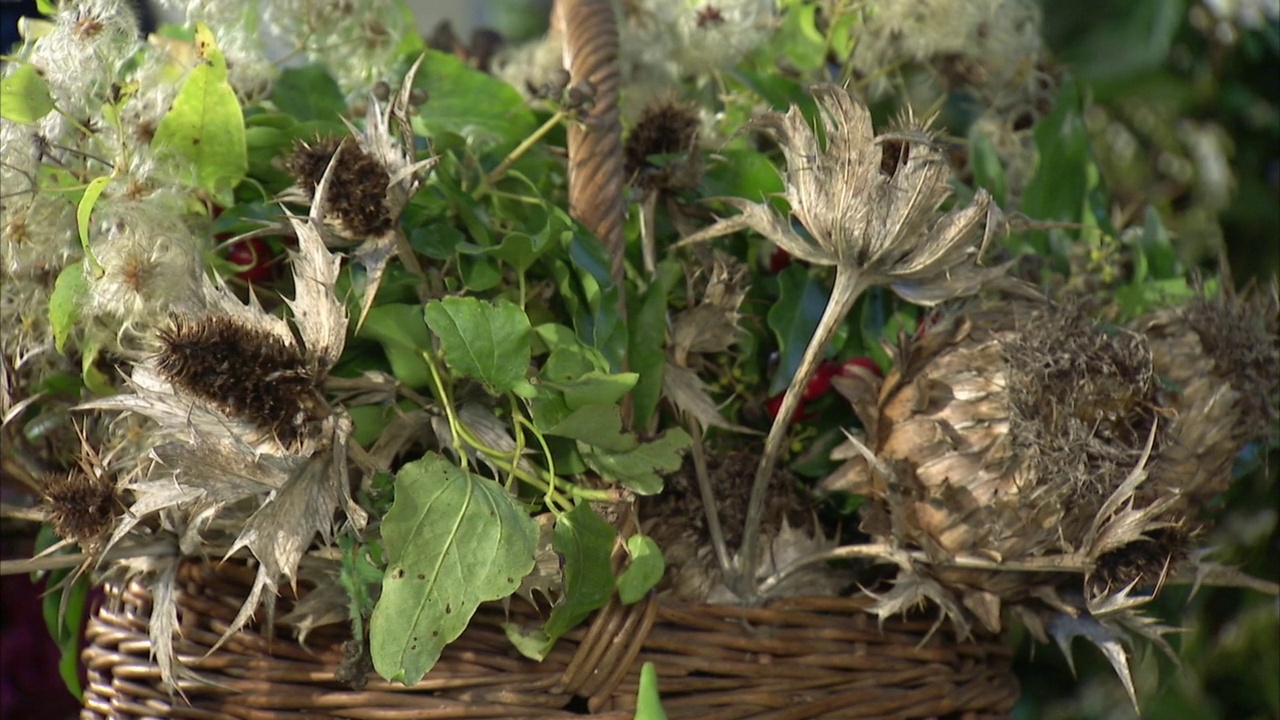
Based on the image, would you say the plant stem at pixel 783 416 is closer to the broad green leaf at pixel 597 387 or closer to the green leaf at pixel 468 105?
the broad green leaf at pixel 597 387

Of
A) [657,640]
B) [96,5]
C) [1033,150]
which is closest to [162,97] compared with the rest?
[96,5]

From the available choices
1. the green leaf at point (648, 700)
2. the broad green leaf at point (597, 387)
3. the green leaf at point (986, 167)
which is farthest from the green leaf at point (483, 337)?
the green leaf at point (986, 167)

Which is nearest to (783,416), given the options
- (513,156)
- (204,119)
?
(513,156)

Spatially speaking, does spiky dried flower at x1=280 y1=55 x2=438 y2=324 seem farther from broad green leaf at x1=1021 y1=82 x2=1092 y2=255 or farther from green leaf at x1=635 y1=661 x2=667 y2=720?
broad green leaf at x1=1021 y1=82 x2=1092 y2=255

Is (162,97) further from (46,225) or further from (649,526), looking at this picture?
(649,526)

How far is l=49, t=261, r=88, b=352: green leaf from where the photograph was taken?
476mm

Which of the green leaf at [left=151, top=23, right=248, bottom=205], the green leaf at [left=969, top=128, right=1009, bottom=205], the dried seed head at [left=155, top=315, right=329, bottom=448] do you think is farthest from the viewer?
the green leaf at [left=969, top=128, right=1009, bottom=205]

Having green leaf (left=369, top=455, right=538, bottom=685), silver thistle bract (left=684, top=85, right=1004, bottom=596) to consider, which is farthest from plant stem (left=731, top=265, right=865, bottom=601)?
green leaf (left=369, top=455, right=538, bottom=685)

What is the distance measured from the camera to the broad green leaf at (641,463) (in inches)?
18.9

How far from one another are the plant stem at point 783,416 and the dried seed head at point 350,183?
18cm

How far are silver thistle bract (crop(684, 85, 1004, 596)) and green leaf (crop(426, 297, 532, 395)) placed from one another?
0.11 m

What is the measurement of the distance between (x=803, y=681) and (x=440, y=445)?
186 mm

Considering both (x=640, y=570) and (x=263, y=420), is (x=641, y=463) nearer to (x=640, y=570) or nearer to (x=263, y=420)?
(x=640, y=570)

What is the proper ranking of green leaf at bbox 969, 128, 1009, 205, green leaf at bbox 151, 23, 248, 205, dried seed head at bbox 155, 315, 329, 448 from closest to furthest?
dried seed head at bbox 155, 315, 329, 448
green leaf at bbox 151, 23, 248, 205
green leaf at bbox 969, 128, 1009, 205
